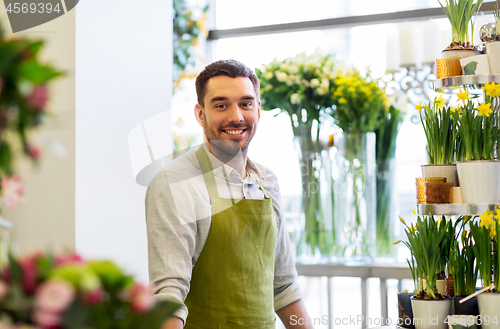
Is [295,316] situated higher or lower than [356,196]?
lower

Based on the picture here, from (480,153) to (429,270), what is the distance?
13.0 inches

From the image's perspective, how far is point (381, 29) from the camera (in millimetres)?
2850

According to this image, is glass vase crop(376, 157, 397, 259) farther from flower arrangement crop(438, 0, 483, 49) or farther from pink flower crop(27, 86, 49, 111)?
pink flower crop(27, 86, 49, 111)

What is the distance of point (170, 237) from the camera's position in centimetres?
132

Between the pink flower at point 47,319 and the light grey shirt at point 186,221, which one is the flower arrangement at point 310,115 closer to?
the light grey shirt at point 186,221

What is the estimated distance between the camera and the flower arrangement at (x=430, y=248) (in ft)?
4.17

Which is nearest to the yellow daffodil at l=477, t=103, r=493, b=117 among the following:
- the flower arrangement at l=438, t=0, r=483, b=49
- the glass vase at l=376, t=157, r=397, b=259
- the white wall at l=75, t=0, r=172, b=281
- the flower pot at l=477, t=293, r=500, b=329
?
the flower arrangement at l=438, t=0, r=483, b=49

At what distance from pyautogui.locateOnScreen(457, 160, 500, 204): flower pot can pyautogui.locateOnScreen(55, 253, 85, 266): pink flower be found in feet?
3.67

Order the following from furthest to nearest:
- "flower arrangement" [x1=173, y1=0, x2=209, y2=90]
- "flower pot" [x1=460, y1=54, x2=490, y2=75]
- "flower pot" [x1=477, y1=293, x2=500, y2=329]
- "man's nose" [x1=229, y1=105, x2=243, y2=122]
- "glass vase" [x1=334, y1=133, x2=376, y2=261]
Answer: "flower arrangement" [x1=173, y1=0, x2=209, y2=90]
"glass vase" [x1=334, y1=133, x2=376, y2=261]
"man's nose" [x1=229, y1=105, x2=243, y2=122]
"flower pot" [x1=460, y1=54, x2=490, y2=75]
"flower pot" [x1=477, y1=293, x2=500, y2=329]

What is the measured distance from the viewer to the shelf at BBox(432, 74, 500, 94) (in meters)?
1.24

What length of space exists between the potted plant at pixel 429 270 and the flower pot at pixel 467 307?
0.02 m

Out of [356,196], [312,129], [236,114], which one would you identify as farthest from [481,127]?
[312,129]

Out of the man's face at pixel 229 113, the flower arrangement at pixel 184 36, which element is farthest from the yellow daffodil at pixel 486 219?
the flower arrangement at pixel 184 36

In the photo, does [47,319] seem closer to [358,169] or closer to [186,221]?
[186,221]
